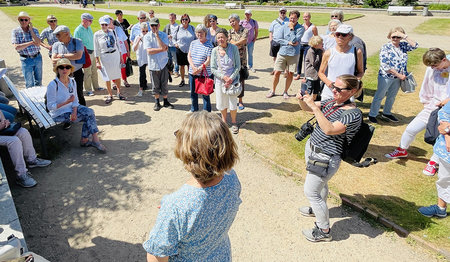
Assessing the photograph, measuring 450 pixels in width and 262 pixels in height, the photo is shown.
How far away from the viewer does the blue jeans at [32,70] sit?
778 centimetres

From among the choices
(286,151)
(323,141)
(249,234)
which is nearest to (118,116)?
(286,151)

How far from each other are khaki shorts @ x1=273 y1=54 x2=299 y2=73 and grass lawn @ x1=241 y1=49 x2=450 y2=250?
104cm

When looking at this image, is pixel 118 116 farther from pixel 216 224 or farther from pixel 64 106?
pixel 216 224

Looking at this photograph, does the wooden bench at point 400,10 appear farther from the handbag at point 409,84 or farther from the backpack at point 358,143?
the backpack at point 358,143

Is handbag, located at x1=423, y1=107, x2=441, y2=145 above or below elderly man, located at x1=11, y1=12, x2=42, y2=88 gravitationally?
below

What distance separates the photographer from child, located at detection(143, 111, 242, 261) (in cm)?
177

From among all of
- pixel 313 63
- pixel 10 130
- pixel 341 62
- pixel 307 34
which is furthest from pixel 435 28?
pixel 10 130

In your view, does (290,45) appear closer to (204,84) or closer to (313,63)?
(313,63)

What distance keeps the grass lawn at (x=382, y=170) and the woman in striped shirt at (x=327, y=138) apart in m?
1.13

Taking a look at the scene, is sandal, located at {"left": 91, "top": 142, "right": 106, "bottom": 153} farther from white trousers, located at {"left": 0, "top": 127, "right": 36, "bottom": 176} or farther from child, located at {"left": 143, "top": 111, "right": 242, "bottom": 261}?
child, located at {"left": 143, "top": 111, "right": 242, "bottom": 261}

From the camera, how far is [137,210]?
4492mm

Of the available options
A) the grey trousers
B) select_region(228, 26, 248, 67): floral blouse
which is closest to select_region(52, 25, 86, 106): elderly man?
select_region(228, 26, 248, 67): floral blouse

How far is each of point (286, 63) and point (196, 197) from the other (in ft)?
23.8

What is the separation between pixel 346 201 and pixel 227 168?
11.1ft
